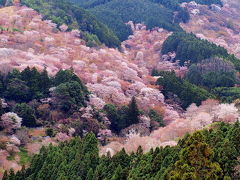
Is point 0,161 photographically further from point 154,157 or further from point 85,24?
point 85,24

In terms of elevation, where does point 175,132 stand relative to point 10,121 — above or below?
above

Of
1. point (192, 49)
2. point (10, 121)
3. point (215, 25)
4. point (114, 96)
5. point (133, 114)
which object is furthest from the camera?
point (215, 25)

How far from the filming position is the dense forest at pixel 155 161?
90.5 ft

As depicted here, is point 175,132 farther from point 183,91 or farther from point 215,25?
point 215,25

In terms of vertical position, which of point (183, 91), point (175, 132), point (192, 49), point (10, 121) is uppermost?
point (175, 132)

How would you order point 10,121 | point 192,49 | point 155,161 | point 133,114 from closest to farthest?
point 155,161 → point 10,121 → point 133,114 → point 192,49

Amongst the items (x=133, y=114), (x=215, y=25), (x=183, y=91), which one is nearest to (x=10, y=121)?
(x=133, y=114)

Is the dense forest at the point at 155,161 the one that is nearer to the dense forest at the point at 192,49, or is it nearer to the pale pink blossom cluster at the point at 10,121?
the pale pink blossom cluster at the point at 10,121

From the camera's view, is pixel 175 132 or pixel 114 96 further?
pixel 114 96

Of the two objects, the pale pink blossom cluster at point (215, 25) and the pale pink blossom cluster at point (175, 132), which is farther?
the pale pink blossom cluster at point (215, 25)

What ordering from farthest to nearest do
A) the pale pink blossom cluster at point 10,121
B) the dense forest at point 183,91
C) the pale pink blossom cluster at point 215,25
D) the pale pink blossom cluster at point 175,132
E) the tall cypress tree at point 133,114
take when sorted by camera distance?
the pale pink blossom cluster at point 215,25
the dense forest at point 183,91
the tall cypress tree at point 133,114
the pale pink blossom cluster at point 10,121
the pale pink blossom cluster at point 175,132

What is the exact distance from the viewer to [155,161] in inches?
1243

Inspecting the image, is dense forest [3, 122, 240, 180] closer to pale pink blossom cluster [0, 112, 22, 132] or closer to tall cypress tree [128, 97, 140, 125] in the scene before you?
pale pink blossom cluster [0, 112, 22, 132]

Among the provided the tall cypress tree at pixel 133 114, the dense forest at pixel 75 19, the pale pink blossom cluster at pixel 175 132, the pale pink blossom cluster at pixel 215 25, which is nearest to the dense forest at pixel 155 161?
the pale pink blossom cluster at pixel 175 132
